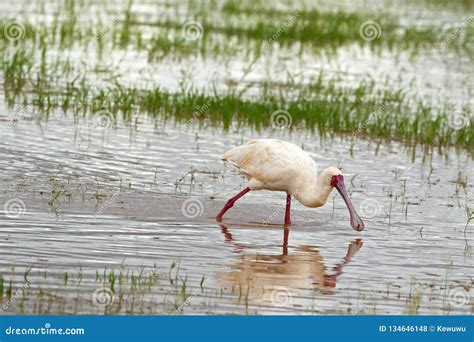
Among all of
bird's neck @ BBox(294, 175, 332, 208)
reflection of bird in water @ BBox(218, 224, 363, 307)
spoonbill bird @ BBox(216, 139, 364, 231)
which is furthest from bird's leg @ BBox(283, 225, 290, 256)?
bird's neck @ BBox(294, 175, 332, 208)

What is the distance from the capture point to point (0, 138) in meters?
13.3

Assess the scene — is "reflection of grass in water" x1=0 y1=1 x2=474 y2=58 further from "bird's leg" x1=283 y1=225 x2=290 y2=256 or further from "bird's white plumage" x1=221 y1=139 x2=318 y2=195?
"bird's leg" x1=283 y1=225 x2=290 y2=256

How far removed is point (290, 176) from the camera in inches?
419

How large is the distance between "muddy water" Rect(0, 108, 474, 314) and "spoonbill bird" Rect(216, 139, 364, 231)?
11.6 inches

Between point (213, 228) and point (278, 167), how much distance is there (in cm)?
80

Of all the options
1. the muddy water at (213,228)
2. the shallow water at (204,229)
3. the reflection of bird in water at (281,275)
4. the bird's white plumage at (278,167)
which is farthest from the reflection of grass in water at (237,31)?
the reflection of bird in water at (281,275)

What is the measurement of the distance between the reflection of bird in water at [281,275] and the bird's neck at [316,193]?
0.66 m

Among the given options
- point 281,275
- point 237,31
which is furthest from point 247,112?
point 237,31

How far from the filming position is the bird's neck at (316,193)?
1051cm

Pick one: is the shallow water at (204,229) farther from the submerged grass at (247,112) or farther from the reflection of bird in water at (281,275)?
the submerged grass at (247,112)

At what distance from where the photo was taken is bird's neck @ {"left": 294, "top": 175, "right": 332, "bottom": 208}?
10.5 m

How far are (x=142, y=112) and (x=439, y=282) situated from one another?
737cm
